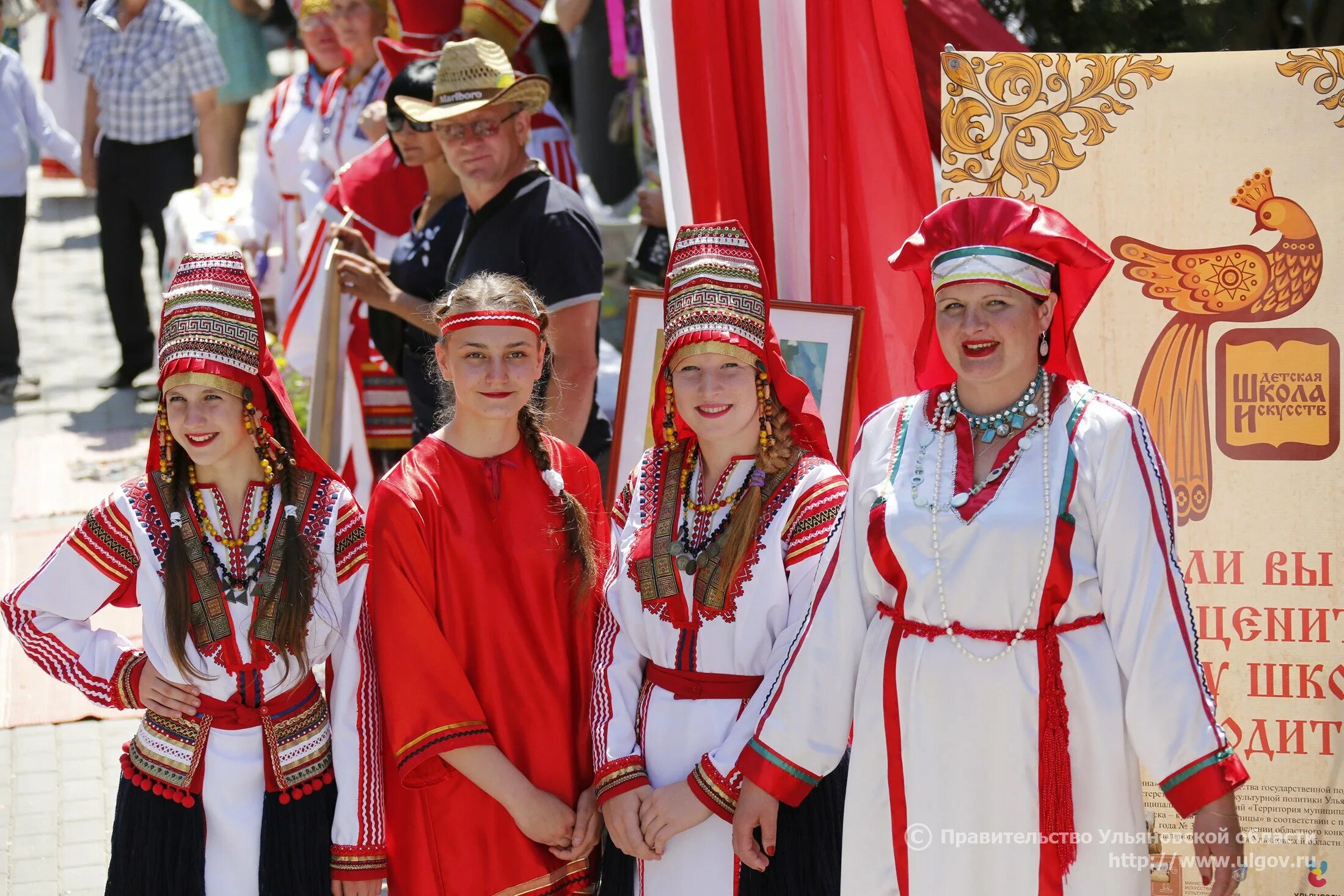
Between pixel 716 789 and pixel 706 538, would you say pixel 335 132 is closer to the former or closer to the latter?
pixel 706 538

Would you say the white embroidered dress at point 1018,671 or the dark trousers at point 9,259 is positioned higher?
the dark trousers at point 9,259

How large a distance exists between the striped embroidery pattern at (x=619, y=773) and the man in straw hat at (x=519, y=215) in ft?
4.23

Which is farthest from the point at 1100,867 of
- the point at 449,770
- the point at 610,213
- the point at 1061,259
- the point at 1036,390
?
the point at 610,213

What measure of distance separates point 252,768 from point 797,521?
1.16 meters

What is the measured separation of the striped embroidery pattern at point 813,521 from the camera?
280cm

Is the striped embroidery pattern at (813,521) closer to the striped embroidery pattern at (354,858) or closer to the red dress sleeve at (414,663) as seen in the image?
the red dress sleeve at (414,663)

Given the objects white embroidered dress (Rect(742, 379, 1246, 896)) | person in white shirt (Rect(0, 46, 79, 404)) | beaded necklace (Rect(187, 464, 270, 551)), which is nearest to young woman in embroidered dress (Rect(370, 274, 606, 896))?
beaded necklace (Rect(187, 464, 270, 551))

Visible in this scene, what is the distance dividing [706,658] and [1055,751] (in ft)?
2.29

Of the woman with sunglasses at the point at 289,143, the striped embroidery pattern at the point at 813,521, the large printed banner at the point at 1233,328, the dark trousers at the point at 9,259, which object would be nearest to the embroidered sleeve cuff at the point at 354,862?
the striped embroidery pattern at the point at 813,521

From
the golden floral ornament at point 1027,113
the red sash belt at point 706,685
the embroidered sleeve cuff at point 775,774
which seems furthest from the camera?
the golden floral ornament at point 1027,113

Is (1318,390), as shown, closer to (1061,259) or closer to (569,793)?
(1061,259)

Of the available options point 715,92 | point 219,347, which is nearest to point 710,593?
point 219,347

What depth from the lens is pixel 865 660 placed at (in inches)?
101

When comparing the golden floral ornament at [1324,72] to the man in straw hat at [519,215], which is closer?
the golden floral ornament at [1324,72]
